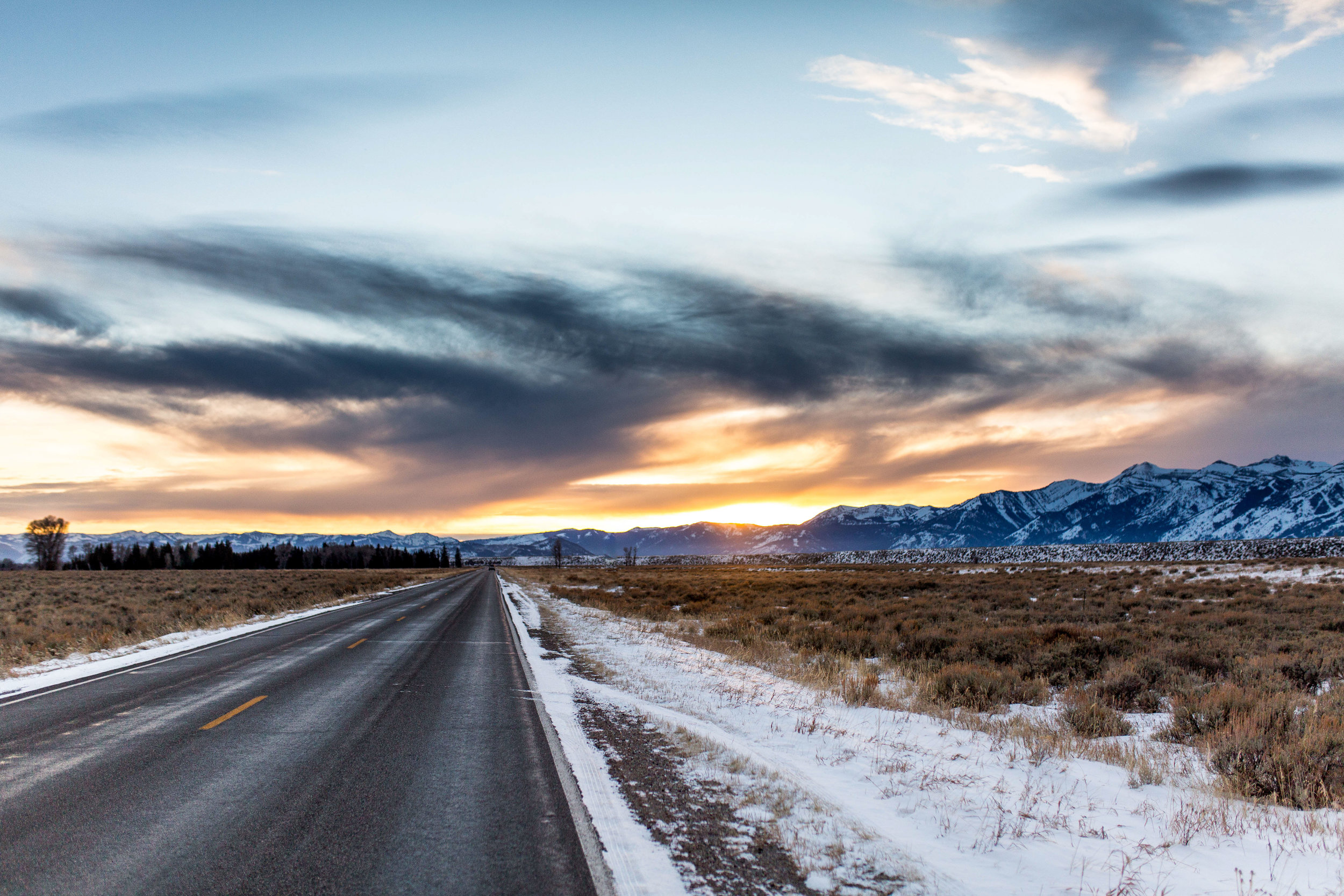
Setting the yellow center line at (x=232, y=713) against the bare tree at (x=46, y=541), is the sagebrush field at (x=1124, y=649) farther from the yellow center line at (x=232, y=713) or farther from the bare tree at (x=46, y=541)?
the bare tree at (x=46, y=541)

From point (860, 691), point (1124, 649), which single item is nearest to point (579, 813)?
point (860, 691)

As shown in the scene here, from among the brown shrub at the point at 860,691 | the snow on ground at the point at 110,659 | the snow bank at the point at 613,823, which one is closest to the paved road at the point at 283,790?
the snow bank at the point at 613,823

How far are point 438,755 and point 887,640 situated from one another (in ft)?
42.0

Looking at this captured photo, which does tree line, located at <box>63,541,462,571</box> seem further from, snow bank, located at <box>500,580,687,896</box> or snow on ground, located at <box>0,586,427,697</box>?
snow bank, located at <box>500,580,687,896</box>

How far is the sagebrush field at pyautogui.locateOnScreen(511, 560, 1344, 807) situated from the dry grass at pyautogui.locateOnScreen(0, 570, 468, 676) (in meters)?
16.1

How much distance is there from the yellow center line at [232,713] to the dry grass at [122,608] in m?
6.80

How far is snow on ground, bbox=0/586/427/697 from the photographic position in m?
11.5

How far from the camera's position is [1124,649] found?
47.6 feet

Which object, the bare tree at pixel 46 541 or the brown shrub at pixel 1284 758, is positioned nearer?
A: the brown shrub at pixel 1284 758

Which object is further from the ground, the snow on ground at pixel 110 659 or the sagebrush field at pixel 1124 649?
the snow on ground at pixel 110 659

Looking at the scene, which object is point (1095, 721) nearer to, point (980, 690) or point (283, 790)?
point (980, 690)

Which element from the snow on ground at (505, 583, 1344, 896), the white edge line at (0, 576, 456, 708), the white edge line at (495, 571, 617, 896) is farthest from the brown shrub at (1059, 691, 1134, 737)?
the white edge line at (0, 576, 456, 708)

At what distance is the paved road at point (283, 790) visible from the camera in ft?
14.2

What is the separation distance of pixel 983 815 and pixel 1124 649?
11222 millimetres
